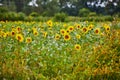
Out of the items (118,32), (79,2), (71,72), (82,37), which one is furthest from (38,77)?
(79,2)

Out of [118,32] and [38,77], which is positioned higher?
[118,32]

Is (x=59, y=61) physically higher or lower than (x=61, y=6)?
higher

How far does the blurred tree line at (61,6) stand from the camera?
1833 inches

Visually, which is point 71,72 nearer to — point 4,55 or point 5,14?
point 4,55

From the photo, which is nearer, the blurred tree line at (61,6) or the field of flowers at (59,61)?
the field of flowers at (59,61)

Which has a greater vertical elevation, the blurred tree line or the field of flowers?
the field of flowers

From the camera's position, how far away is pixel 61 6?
2162 inches

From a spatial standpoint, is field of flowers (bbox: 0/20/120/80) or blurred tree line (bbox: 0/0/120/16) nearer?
field of flowers (bbox: 0/20/120/80)

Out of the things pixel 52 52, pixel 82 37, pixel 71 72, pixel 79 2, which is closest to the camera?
pixel 71 72

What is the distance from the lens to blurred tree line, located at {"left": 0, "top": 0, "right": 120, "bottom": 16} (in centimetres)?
4655

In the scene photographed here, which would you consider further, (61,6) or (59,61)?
(61,6)

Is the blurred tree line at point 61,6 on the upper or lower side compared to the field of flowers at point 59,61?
lower

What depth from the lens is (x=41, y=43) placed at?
602 cm

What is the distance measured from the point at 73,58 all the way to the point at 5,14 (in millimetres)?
19978
